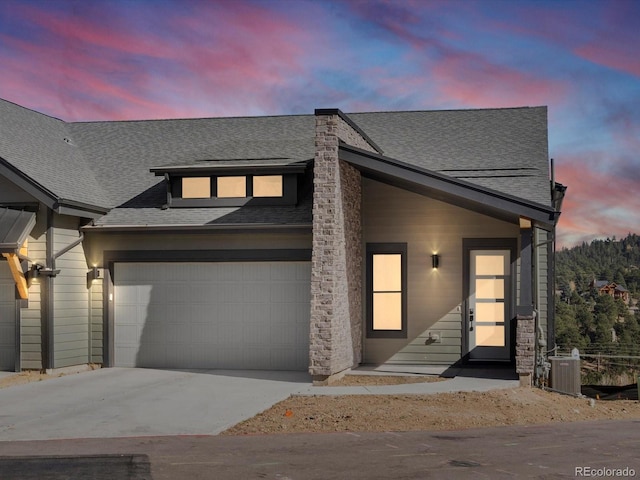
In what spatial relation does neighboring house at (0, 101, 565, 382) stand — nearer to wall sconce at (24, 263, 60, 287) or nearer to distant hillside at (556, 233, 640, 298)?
wall sconce at (24, 263, 60, 287)

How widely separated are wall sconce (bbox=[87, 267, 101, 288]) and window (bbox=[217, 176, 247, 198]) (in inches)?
127

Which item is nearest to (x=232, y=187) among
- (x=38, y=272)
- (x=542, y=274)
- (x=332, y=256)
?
(x=332, y=256)

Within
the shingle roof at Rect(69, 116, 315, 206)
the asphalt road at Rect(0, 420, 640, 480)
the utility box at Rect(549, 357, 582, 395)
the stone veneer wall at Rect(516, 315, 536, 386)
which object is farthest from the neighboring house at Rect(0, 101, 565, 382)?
the asphalt road at Rect(0, 420, 640, 480)

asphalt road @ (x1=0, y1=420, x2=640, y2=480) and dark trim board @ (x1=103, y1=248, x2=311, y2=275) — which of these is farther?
dark trim board @ (x1=103, y1=248, x2=311, y2=275)

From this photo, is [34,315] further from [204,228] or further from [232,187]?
[232,187]

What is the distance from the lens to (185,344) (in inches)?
688

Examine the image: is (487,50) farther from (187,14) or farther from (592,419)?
(592,419)

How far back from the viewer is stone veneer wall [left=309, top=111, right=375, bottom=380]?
14453 millimetres

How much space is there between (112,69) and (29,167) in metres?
6.71

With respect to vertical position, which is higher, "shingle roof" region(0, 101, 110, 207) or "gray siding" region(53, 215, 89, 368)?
"shingle roof" region(0, 101, 110, 207)

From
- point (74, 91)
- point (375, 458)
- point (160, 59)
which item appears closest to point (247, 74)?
point (160, 59)

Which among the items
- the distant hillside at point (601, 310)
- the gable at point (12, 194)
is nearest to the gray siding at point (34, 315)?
the gable at point (12, 194)

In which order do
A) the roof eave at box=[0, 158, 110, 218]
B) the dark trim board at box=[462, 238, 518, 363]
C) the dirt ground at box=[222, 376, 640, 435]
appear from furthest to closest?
the dark trim board at box=[462, 238, 518, 363] → the roof eave at box=[0, 158, 110, 218] → the dirt ground at box=[222, 376, 640, 435]

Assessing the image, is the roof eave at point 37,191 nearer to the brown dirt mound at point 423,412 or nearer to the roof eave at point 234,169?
the roof eave at point 234,169
